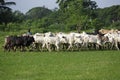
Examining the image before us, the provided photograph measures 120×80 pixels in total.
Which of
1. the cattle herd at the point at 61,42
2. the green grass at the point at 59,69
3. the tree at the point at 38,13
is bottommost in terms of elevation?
the green grass at the point at 59,69

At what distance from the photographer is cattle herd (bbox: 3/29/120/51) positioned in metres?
30.4

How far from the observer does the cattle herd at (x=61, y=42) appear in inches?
1197

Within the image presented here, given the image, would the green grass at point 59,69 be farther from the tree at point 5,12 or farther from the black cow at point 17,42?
the tree at point 5,12

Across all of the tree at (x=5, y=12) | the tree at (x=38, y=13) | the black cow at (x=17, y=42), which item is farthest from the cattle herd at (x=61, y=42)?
the tree at (x=38, y=13)

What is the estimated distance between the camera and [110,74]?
17109mm

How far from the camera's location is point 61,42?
101 ft

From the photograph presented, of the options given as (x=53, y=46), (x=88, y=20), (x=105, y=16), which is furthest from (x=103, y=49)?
(x=105, y=16)

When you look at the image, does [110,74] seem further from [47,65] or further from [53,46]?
[53,46]

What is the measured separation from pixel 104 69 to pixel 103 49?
41.8 feet

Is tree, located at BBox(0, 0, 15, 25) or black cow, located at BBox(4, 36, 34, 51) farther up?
tree, located at BBox(0, 0, 15, 25)

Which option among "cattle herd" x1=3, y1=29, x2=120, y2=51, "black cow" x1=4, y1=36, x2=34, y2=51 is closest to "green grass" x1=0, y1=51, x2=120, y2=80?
"black cow" x1=4, y1=36, x2=34, y2=51

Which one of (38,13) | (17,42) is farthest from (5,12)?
(38,13)

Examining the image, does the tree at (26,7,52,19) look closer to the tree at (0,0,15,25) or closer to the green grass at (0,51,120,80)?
the tree at (0,0,15,25)

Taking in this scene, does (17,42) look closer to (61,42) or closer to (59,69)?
(61,42)
